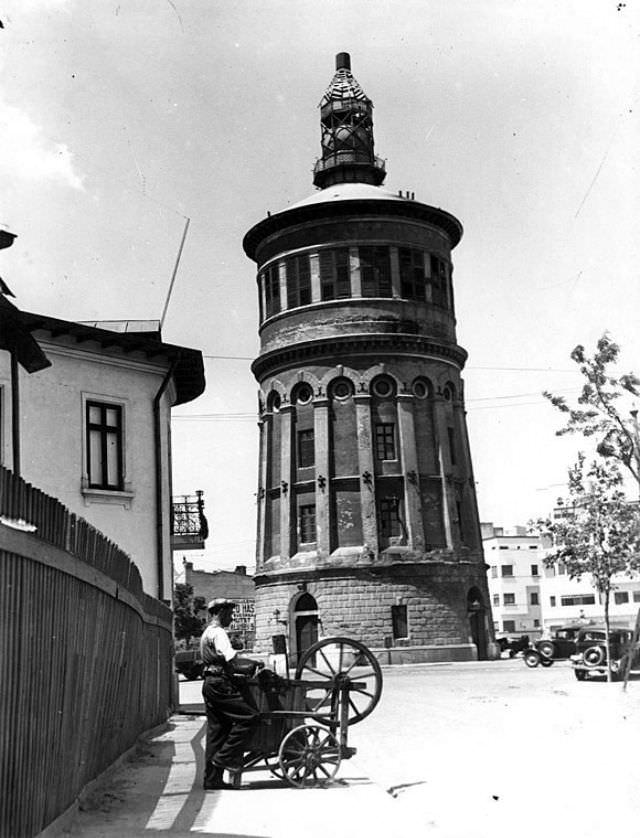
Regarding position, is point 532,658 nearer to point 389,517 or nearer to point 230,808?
point 389,517

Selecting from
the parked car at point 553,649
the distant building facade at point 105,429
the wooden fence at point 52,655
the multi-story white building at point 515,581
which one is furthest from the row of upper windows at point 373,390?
the multi-story white building at point 515,581

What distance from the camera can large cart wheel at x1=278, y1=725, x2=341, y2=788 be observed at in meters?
9.75

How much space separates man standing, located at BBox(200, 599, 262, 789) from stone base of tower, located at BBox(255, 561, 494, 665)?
3772 cm

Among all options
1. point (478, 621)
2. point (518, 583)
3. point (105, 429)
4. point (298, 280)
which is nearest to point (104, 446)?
point (105, 429)

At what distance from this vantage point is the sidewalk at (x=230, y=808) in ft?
25.1

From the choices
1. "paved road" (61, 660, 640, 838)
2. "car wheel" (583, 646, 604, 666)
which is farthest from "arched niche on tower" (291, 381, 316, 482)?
"paved road" (61, 660, 640, 838)

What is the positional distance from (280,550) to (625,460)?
3534 cm

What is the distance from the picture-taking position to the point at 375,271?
1988 inches

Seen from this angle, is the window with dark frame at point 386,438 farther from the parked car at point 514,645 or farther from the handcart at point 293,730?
the handcart at point 293,730

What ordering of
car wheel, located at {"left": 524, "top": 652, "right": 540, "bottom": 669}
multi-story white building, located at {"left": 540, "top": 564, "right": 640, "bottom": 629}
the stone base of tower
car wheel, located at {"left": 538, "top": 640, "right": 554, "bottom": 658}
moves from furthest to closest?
multi-story white building, located at {"left": 540, "top": 564, "right": 640, "bottom": 629} < the stone base of tower < car wheel, located at {"left": 538, "top": 640, "right": 554, "bottom": 658} < car wheel, located at {"left": 524, "top": 652, "right": 540, "bottom": 669}

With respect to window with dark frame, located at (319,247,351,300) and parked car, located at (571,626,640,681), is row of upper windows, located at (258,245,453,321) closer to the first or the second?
window with dark frame, located at (319,247,351,300)

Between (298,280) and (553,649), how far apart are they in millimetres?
21079

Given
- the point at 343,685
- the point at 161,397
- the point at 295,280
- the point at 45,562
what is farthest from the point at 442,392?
the point at 45,562

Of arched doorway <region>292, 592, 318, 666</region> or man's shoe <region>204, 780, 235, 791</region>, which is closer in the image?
man's shoe <region>204, 780, 235, 791</region>
